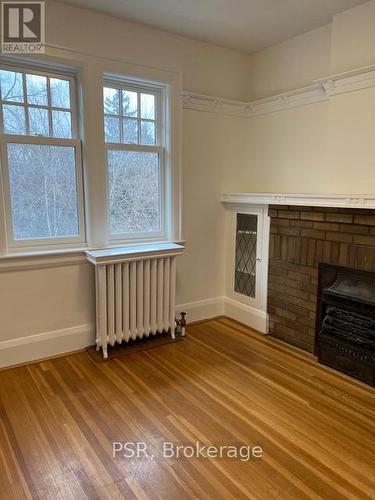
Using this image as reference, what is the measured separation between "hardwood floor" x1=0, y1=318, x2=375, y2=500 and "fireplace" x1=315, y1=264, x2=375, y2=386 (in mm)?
127

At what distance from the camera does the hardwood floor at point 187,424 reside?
177 cm

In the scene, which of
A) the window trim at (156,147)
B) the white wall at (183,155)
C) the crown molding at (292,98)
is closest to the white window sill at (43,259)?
the white wall at (183,155)

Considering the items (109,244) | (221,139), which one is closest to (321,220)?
(221,139)

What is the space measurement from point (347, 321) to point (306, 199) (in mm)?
1011

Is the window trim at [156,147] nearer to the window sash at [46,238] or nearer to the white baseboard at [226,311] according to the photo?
the window sash at [46,238]

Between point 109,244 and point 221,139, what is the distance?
1.60 meters

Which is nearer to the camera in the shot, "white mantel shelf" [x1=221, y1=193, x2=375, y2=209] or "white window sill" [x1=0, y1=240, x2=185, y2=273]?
"white mantel shelf" [x1=221, y1=193, x2=375, y2=209]

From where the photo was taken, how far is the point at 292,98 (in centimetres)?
339

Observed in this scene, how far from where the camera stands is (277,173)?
12.0ft

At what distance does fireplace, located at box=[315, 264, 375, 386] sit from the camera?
2666mm

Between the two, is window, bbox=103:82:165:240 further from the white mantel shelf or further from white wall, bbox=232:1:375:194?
white wall, bbox=232:1:375:194

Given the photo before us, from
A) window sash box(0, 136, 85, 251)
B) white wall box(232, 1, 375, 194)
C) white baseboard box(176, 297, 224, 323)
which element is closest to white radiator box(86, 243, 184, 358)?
window sash box(0, 136, 85, 251)

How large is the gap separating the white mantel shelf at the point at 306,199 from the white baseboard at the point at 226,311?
1086mm

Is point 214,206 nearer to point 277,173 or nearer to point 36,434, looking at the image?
point 277,173
